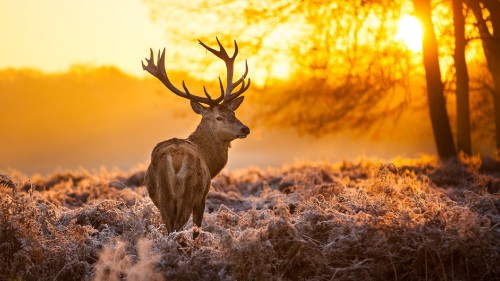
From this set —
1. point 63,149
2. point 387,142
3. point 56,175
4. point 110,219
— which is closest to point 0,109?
point 63,149

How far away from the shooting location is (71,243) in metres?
7.64

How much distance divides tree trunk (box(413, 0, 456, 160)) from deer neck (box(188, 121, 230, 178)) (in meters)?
9.47

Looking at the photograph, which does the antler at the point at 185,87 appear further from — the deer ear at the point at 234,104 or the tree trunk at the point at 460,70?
the tree trunk at the point at 460,70

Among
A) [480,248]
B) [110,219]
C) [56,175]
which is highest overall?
[56,175]

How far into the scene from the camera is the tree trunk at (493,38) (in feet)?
59.3

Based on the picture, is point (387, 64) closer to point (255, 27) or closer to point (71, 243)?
point (255, 27)

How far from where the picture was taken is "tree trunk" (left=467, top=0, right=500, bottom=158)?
18.1m

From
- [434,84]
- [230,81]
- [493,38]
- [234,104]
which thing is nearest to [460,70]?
[434,84]

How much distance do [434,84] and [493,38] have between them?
164 centimetres

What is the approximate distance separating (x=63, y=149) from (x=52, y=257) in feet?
204

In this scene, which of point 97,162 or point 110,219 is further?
point 97,162

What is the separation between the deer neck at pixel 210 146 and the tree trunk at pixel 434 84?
9467 millimetres

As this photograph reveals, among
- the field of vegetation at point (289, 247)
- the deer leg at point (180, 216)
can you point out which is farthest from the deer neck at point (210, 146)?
the field of vegetation at point (289, 247)

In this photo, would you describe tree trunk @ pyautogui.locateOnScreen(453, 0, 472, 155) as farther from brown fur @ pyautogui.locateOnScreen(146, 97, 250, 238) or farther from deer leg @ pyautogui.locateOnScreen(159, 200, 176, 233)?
deer leg @ pyautogui.locateOnScreen(159, 200, 176, 233)
